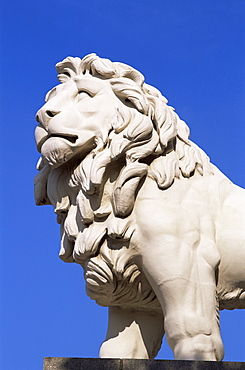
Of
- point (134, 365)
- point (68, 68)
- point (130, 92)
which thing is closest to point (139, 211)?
point (130, 92)

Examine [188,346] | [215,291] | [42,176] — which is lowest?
[188,346]

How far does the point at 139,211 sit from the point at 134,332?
47.2 inches

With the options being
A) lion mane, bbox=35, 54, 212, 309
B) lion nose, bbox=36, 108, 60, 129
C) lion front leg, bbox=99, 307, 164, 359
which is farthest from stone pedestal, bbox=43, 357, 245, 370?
lion nose, bbox=36, 108, 60, 129

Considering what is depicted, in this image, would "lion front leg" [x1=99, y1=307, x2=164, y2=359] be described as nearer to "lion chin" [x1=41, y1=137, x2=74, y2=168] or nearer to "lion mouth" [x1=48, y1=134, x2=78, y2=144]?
"lion chin" [x1=41, y1=137, x2=74, y2=168]

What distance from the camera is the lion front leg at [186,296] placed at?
641 centimetres

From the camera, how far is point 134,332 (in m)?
7.34

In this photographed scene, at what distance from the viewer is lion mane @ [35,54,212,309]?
6.77 m

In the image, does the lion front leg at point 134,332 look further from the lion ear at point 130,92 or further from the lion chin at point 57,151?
the lion ear at point 130,92

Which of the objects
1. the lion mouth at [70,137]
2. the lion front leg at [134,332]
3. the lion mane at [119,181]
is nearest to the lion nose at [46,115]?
the lion mouth at [70,137]

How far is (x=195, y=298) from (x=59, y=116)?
1.85 meters

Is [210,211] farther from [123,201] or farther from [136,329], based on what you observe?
[136,329]

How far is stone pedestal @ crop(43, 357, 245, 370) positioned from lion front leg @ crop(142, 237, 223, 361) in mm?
482

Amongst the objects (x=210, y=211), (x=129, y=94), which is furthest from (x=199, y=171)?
(x=129, y=94)

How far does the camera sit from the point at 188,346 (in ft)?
21.0
